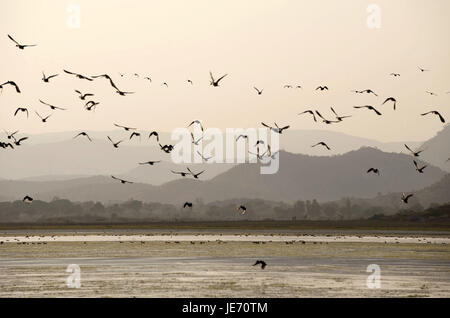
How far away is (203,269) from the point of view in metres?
78.9

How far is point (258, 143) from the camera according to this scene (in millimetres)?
71750

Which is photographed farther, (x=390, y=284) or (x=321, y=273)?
(x=321, y=273)

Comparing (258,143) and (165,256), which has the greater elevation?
(258,143)

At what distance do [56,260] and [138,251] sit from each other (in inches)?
704

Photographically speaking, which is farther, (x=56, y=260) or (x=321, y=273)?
(x=56, y=260)
